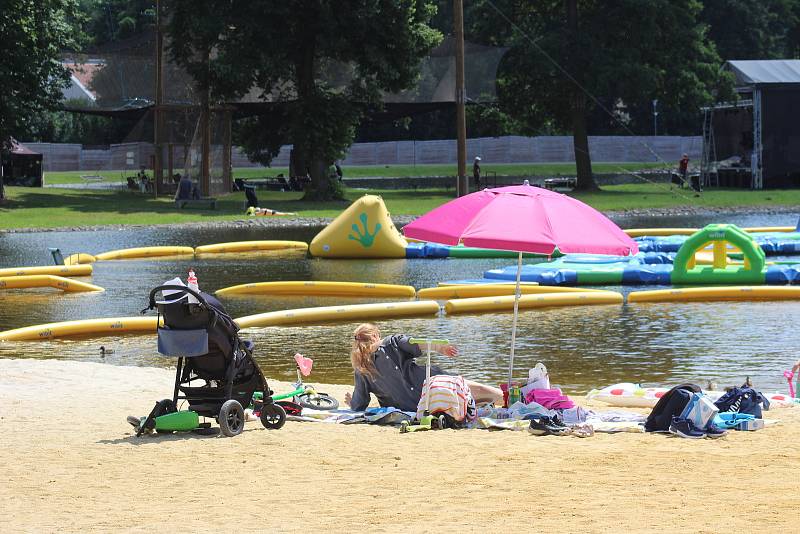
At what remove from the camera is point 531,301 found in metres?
20.2

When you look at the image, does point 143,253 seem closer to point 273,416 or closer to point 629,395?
point 629,395

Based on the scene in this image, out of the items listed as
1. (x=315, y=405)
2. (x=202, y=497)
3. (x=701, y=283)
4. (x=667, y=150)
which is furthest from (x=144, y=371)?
(x=667, y=150)

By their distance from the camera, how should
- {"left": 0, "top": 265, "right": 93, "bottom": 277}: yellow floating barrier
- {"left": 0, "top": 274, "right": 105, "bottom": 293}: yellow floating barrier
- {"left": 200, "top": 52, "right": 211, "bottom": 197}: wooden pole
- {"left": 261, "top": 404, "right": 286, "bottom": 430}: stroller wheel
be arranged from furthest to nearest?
{"left": 200, "top": 52, "right": 211, "bottom": 197}: wooden pole
{"left": 0, "top": 265, "right": 93, "bottom": 277}: yellow floating barrier
{"left": 0, "top": 274, "right": 105, "bottom": 293}: yellow floating barrier
{"left": 261, "top": 404, "right": 286, "bottom": 430}: stroller wheel

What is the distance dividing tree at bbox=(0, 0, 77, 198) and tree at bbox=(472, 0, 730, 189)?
1768 centimetres

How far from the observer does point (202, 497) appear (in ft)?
27.2

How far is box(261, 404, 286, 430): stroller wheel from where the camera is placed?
10.6m

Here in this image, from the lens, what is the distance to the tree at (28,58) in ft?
145

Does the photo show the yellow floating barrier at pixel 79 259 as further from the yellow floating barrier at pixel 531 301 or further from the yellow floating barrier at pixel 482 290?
the yellow floating barrier at pixel 531 301

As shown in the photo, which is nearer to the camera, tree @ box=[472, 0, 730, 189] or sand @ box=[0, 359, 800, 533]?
sand @ box=[0, 359, 800, 533]

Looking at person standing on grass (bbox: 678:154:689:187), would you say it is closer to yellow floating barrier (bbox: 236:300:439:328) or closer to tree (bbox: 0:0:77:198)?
tree (bbox: 0:0:77:198)

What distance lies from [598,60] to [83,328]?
38.9m

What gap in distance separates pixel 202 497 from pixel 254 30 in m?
39.2

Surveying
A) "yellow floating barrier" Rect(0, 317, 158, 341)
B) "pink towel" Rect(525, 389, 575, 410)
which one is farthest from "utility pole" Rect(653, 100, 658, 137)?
"pink towel" Rect(525, 389, 575, 410)

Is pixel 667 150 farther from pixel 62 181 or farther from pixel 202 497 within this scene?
pixel 202 497
